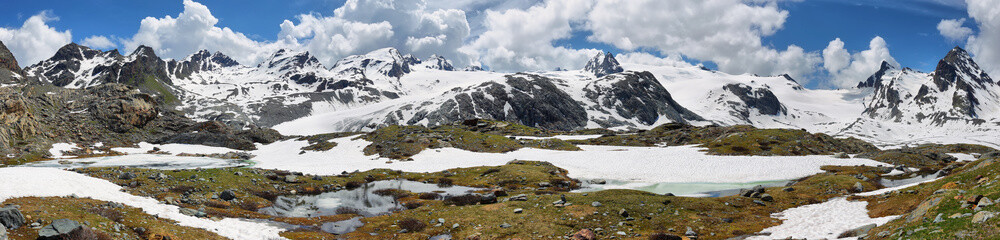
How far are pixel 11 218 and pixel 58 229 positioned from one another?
107 inches

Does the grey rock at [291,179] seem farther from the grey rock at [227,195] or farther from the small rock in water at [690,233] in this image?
the small rock in water at [690,233]

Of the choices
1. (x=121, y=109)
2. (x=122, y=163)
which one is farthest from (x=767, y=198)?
(x=121, y=109)

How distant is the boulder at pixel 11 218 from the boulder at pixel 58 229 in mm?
1000

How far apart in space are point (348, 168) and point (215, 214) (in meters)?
48.4

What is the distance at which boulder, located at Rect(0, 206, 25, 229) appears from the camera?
19.0m

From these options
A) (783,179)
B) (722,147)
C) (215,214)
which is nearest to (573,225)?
(215,214)

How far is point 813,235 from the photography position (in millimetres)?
25234

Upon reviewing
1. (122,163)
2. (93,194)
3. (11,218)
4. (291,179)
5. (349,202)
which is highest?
(122,163)

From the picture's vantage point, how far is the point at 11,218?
19.3 m

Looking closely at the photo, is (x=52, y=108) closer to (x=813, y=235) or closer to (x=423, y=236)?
(x=423, y=236)

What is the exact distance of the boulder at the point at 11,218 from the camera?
19.0 m

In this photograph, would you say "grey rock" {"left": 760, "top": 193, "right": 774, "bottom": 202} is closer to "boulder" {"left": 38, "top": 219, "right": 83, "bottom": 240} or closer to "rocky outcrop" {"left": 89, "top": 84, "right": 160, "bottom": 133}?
"boulder" {"left": 38, "top": 219, "right": 83, "bottom": 240}

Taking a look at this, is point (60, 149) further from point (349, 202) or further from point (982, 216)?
point (982, 216)

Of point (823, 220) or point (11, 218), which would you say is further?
point (823, 220)
